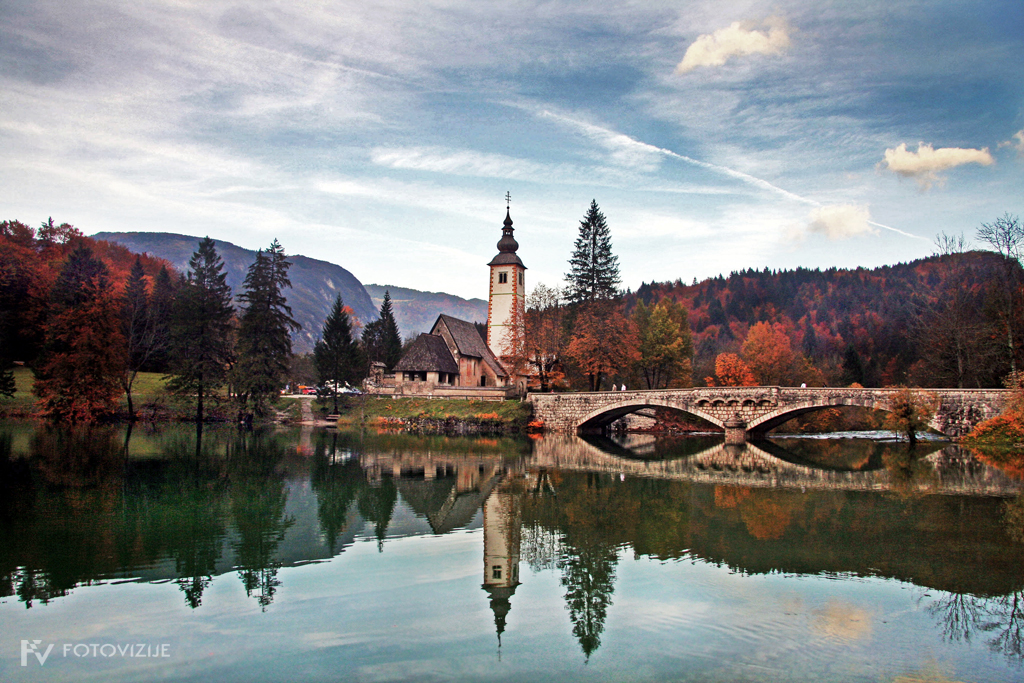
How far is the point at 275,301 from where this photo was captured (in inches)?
1970

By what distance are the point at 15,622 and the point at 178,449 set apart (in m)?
23.3

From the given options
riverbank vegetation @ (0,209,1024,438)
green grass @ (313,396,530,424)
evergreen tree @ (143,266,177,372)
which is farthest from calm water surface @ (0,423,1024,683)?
evergreen tree @ (143,266,177,372)

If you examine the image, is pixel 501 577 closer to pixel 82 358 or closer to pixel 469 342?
pixel 82 358

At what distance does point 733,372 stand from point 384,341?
129ft

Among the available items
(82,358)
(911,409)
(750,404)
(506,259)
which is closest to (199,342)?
(82,358)

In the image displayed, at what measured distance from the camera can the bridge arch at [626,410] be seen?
4253cm

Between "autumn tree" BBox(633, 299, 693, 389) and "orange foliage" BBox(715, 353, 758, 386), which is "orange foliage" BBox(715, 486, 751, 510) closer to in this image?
"autumn tree" BBox(633, 299, 693, 389)

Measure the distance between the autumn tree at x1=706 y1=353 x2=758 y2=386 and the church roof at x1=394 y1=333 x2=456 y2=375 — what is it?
2531cm

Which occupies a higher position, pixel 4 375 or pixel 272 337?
pixel 272 337

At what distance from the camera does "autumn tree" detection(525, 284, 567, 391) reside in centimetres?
5231

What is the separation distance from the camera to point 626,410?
157 feet

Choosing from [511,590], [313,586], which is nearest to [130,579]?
[313,586]

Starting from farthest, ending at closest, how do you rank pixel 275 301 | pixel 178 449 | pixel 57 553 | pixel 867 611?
pixel 275 301 < pixel 178 449 < pixel 57 553 < pixel 867 611

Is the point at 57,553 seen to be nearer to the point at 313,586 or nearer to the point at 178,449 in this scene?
the point at 313,586
